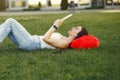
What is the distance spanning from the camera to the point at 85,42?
34.1 ft

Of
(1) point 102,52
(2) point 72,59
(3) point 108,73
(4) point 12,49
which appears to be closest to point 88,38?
(1) point 102,52

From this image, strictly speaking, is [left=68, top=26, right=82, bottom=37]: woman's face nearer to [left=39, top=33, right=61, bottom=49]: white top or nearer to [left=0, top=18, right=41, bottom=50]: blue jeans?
[left=39, top=33, right=61, bottom=49]: white top

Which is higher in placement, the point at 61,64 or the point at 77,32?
the point at 77,32

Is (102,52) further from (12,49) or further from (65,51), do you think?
(12,49)

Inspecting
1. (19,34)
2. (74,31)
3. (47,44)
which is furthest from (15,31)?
(74,31)

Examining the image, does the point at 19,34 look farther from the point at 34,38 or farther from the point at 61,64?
the point at 61,64

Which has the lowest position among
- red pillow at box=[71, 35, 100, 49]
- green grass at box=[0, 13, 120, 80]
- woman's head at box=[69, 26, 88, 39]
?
green grass at box=[0, 13, 120, 80]

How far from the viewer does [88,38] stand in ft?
33.6

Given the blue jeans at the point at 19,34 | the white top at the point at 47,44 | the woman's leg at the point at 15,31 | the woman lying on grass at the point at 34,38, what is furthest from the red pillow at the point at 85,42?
the woman's leg at the point at 15,31

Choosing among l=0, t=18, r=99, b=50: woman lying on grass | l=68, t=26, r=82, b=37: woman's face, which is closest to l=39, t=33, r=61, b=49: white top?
l=0, t=18, r=99, b=50: woman lying on grass

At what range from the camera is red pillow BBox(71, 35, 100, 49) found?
10211 millimetres

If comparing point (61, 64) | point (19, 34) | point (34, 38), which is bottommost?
point (61, 64)

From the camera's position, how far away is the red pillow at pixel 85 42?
33.5ft

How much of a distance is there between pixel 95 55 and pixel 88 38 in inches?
25.0
